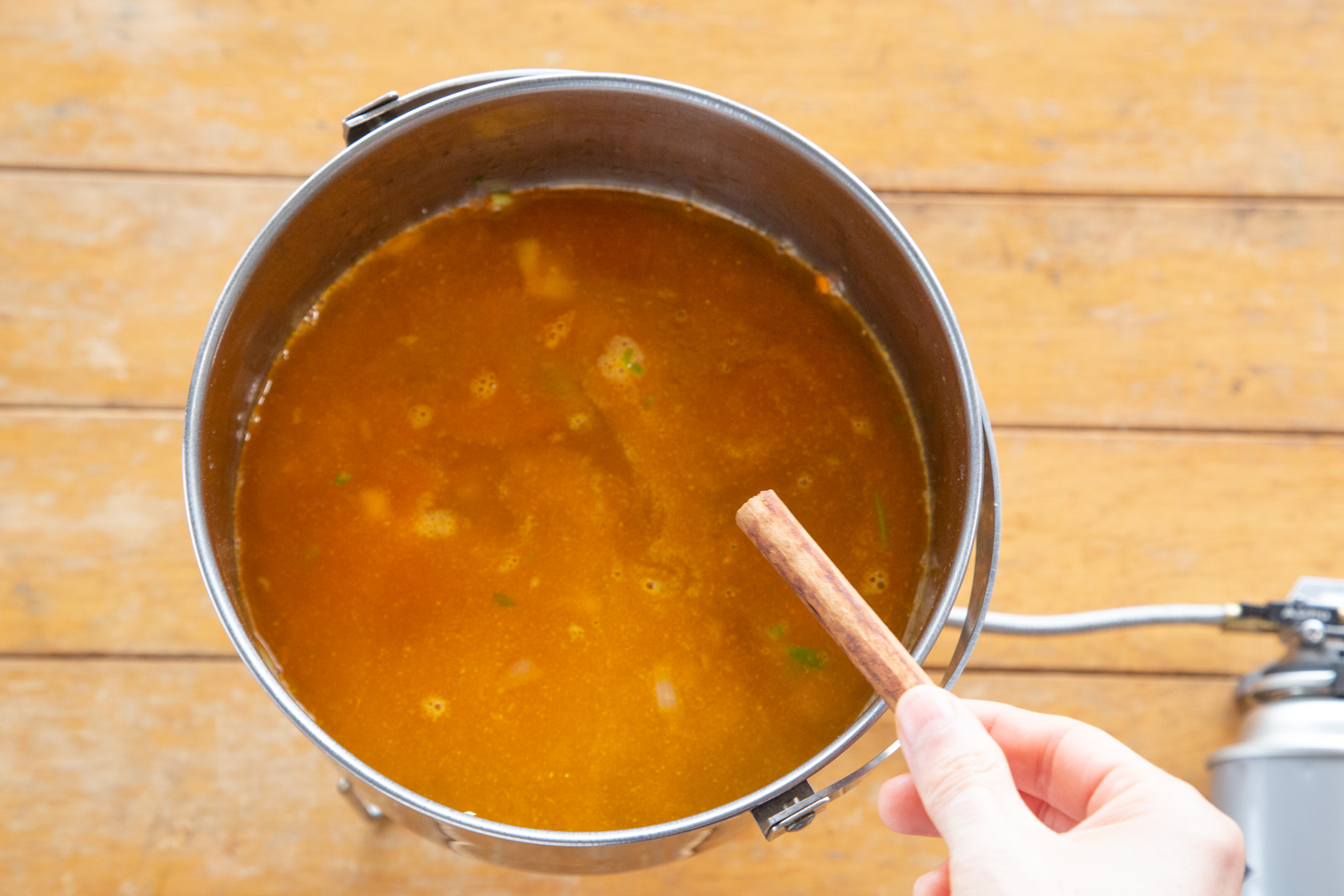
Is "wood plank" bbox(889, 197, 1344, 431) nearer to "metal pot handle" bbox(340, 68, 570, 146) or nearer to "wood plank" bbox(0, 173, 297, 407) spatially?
"metal pot handle" bbox(340, 68, 570, 146)

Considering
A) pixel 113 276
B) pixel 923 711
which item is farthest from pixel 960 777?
pixel 113 276

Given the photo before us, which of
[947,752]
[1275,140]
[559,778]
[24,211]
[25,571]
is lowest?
[25,571]

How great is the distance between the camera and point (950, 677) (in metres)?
0.68

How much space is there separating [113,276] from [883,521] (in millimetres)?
814

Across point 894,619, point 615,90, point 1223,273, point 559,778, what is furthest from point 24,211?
point 1223,273

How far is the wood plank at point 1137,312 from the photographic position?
3.41ft

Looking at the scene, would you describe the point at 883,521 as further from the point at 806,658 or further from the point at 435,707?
the point at 435,707

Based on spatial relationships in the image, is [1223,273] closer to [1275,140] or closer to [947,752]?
[1275,140]

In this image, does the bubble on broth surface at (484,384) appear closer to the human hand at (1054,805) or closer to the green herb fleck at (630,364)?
the green herb fleck at (630,364)

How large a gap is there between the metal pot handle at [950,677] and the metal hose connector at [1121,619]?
0.20 m

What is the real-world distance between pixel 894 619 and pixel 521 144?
1.67 ft

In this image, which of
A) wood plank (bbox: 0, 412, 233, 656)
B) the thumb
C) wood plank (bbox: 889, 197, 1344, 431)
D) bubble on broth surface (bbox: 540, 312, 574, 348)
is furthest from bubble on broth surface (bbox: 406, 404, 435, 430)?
wood plank (bbox: 889, 197, 1344, 431)

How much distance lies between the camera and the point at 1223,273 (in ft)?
3.49

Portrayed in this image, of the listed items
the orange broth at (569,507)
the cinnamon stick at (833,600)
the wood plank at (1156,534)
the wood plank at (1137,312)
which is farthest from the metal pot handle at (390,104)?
the wood plank at (1156,534)
